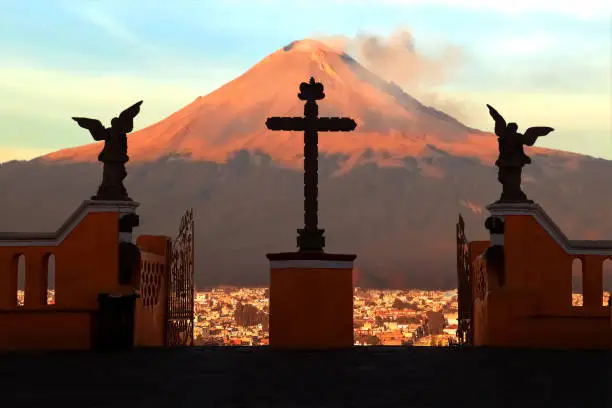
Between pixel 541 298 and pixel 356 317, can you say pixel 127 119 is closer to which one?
pixel 541 298

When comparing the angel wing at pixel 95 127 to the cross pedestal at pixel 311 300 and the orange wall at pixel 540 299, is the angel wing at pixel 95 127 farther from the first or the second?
the orange wall at pixel 540 299

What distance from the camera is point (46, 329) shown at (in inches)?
699

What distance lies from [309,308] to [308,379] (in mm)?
5289

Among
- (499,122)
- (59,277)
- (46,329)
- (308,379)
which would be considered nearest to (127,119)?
(59,277)

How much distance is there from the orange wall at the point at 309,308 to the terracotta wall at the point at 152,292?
2185 mm

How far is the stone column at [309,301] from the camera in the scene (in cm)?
1794

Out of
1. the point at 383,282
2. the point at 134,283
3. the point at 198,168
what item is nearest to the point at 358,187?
the point at 198,168

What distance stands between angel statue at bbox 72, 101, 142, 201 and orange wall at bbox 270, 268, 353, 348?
8.91ft

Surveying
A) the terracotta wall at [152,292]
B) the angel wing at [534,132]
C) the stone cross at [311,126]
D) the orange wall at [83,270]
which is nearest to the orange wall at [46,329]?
the orange wall at [83,270]

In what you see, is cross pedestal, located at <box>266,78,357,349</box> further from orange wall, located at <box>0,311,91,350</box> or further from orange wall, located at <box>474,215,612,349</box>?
orange wall, located at <box>0,311,91,350</box>

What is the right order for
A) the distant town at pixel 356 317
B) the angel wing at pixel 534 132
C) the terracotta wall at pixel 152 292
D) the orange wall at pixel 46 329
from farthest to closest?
1. the distant town at pixel 356 317
2. the terracotta wall at pixel 152 292
3. the angel wing at pixel 534 132
4. the orange wall at pixel 46 329

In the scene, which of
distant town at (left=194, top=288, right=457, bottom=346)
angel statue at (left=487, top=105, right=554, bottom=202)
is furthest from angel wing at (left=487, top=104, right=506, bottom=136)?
distant town at (left=194, top=288, right=457, bottom=346)

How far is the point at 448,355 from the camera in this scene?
52.8ft

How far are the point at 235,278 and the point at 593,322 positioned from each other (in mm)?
75677
